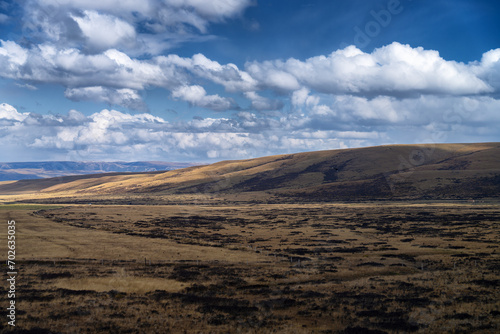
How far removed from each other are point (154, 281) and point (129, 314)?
10379mm

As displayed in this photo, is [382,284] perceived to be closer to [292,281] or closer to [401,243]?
[292,281]

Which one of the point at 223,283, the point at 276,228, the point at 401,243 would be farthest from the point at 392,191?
the point at 223,283

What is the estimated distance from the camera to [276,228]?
85500 mm

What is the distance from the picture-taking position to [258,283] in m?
34.2

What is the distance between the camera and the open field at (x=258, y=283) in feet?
73.9

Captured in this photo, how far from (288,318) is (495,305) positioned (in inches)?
548

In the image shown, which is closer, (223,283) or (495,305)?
(495,305)

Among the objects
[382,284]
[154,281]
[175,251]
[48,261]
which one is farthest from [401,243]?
[48,261]

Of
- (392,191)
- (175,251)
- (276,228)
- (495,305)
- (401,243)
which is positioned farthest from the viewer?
(392,191)

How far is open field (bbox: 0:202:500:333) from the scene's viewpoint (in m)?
22.5

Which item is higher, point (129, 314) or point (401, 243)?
point (129, 314)

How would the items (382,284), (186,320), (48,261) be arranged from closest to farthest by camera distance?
(186,320)
(382,284)
(48,261)

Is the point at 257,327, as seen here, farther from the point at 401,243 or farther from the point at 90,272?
the point at 401,243

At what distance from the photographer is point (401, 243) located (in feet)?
197
